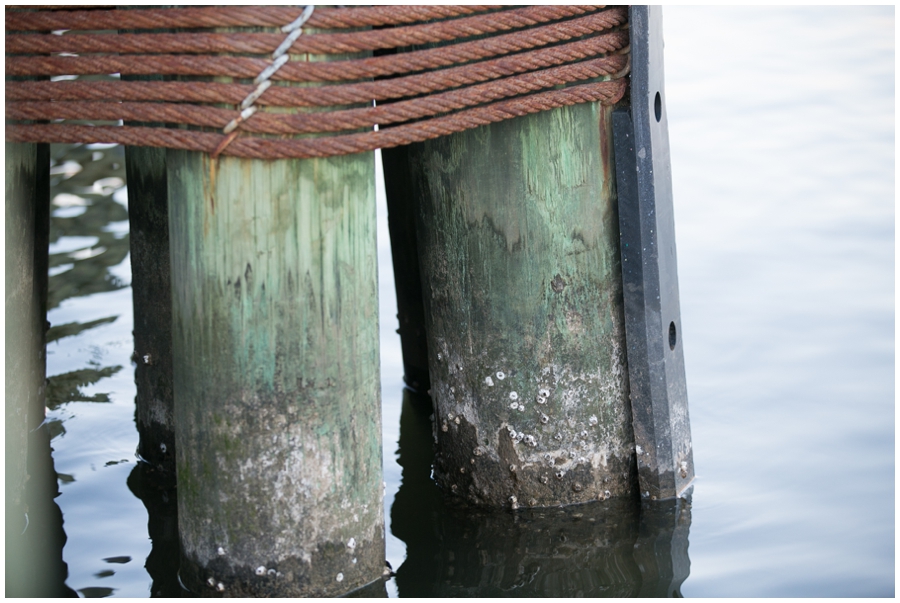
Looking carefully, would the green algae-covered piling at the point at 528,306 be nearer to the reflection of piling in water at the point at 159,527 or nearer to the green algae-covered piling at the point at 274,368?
the green algae-covered piling at the point at 274,368

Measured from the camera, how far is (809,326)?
4.82m

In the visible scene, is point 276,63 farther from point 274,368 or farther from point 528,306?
point 528,306

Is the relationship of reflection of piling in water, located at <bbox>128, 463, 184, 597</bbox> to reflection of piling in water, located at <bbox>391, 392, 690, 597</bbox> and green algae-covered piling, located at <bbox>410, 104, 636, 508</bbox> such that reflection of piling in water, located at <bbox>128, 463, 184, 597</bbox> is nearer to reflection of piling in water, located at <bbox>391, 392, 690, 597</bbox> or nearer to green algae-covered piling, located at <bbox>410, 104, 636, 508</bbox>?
reflection of piling in water, located at <bbox>391, 392, 690, 597</bbox>

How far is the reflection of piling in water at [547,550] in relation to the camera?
3.18m

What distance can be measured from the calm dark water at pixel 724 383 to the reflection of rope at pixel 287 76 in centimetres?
125

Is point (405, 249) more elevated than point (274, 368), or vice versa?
point (405, 249)

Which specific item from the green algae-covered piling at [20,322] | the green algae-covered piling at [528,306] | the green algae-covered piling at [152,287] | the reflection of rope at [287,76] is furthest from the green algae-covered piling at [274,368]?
the green algae-covered piling at [152,287]

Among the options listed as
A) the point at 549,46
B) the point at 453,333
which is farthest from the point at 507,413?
the point at 549,46

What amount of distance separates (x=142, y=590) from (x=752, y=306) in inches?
116

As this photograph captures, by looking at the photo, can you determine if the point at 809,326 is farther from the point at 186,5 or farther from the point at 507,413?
the point at 186,5

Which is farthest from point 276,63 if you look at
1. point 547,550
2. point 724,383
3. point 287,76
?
point 724,383

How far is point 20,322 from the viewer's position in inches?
130

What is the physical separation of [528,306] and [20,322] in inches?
57.9

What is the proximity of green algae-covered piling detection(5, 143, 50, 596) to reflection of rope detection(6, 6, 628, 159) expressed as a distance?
17.6 inches
